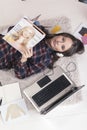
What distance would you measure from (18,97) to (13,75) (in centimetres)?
17

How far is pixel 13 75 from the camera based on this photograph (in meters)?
2.01

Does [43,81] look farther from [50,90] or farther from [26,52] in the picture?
[26,52]

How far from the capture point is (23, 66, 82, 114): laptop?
1.87 meters

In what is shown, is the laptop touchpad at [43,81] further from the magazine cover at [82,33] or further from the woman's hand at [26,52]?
the magazine cover at [82,33]

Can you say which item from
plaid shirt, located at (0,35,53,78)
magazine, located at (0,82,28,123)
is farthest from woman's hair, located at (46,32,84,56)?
magazine, located at (0,82,28,123)

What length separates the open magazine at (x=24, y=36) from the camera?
1.89 meters

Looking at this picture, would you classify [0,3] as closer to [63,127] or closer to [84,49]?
[84,49]

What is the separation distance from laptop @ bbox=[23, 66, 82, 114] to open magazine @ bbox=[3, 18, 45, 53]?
0.26m

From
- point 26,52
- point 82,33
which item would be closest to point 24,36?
point 26,52

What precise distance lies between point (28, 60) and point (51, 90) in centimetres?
26

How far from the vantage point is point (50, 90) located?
6.35 ft

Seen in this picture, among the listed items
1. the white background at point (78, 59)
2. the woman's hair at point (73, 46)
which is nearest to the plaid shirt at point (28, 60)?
the woman's hair at point (73, 46)

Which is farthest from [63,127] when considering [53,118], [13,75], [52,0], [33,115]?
[52,0]

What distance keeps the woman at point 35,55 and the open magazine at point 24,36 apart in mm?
47
